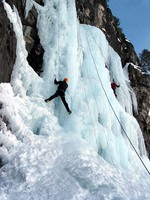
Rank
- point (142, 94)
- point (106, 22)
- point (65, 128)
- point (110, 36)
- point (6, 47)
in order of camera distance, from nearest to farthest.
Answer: point (6, 47)
point (65, 128)
point (142, 94)
point (110, 36)
point (106, 22)

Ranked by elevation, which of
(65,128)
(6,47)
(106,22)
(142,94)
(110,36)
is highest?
(106,22)

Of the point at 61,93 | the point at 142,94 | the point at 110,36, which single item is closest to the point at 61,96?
the point at 61,93

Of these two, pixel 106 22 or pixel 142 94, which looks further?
pixel 106 22

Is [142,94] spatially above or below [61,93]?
above

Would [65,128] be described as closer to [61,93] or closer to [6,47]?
[61,93]

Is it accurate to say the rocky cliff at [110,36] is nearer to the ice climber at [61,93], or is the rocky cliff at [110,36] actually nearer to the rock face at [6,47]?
the rock face at [6,47]

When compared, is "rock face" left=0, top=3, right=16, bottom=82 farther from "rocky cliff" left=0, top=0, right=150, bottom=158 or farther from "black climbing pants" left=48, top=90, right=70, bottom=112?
"rocky cliff" left=0, top=0, right=150, bottom=158

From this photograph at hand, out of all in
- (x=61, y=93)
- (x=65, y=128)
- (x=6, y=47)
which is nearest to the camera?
(x=6, y=47)

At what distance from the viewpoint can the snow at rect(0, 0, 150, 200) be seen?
5.70 meters

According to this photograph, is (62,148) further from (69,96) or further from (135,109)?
(135,109)

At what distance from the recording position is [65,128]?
26.5ft

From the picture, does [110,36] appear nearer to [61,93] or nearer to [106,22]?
[106,22]

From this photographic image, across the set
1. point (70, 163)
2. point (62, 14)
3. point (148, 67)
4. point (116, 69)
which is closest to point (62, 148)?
point (70, 163)

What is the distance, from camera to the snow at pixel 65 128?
18.7 feet
